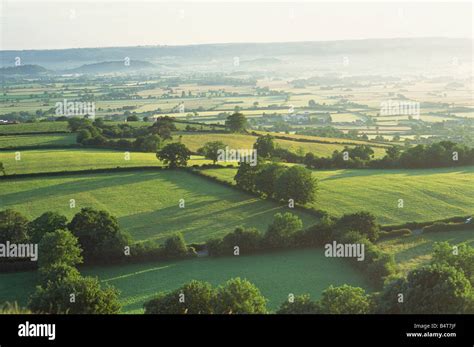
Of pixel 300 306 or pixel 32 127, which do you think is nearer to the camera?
pixel 300 306

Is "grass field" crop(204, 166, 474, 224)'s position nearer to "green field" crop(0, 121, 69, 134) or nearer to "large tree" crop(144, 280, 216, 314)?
"large tree" crop(144, 280, 216, 314)

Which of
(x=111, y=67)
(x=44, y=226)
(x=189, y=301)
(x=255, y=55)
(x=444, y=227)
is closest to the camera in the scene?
(x=189, y=301)

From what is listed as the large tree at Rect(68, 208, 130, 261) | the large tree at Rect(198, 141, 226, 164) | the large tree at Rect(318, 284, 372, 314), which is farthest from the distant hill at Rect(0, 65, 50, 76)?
the large tree at Rect(318, 284, 372, 314)

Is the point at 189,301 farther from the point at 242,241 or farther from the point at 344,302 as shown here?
the point at 242,241

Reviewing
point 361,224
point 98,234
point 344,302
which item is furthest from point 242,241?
point 344,302

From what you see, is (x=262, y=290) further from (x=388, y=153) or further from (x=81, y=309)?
(x=388, y=153)

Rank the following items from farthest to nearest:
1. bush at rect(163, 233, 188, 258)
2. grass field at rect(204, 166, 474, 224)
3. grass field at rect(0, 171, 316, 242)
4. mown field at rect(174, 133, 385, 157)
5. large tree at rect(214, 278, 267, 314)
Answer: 1. mown field at rect(174, 133, 385, 157)
2. grass field at rect(204, 166, 474, 224)
3. grass field at rect(0, 171, 316, 242)
4. bush at rect(163, 233, 188, 258)
5. large tree at rect(214, 278, 267, 314)
